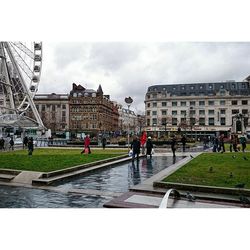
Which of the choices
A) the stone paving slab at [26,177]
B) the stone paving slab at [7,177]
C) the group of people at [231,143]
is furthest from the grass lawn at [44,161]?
the group of people at [231,143]

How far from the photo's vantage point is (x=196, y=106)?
8481 cm

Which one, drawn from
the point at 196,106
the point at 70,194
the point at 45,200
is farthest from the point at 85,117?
the point at 45,200

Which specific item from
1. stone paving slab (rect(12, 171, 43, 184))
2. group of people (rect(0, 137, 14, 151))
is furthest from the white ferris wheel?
stone paving slab (rect(12, 171, 43, 184))

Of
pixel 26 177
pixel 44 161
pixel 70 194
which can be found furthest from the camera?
pixel 44 161

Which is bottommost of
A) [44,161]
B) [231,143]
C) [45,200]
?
[45,200]

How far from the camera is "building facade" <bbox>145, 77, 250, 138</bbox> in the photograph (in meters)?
75.0

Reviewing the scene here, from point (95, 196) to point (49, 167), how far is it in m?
5.74

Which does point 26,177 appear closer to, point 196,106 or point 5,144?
point 5,144

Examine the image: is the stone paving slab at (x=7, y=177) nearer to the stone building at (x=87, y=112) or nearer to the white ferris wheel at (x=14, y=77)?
the white ferris wheel at (x=14, y=77)

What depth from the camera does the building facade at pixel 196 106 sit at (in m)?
75.0
